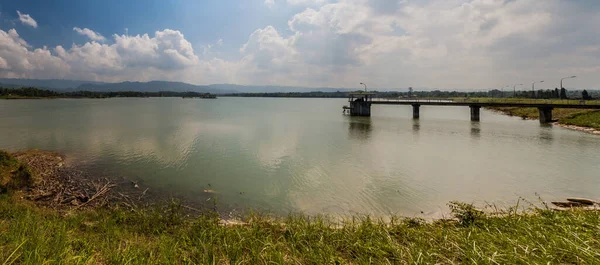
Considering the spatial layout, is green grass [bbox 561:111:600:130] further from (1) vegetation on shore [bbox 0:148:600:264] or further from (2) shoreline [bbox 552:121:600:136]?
(1) vegetation on shore [bbox 0:148:600:264]

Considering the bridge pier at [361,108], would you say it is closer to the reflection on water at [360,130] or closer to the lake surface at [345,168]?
the reflection on water at [360,130]

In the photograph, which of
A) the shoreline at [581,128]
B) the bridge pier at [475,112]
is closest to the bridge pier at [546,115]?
the shoreline at [581,128]

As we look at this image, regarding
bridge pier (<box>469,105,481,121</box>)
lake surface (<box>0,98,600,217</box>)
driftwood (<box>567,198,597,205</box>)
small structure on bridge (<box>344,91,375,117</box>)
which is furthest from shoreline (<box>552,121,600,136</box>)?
small structure on bridge (<box>344,91,375,117</box>)

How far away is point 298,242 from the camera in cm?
687

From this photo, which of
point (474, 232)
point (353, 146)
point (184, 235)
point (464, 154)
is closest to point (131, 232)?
point (184, 235)

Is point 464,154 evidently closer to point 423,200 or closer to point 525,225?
point 423,200

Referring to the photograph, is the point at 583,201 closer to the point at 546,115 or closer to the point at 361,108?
the point at 546,115

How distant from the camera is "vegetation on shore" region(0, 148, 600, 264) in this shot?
16.5ft

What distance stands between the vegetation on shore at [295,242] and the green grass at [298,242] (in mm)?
21

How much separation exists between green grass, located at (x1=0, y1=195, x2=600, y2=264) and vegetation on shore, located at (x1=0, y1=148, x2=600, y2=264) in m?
0.02

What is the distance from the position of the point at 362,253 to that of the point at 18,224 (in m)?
8.93

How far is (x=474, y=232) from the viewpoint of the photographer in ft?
23.0

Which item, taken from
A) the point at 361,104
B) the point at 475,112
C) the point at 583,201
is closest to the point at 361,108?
the point at 361,104

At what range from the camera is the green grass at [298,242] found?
5004 mm
